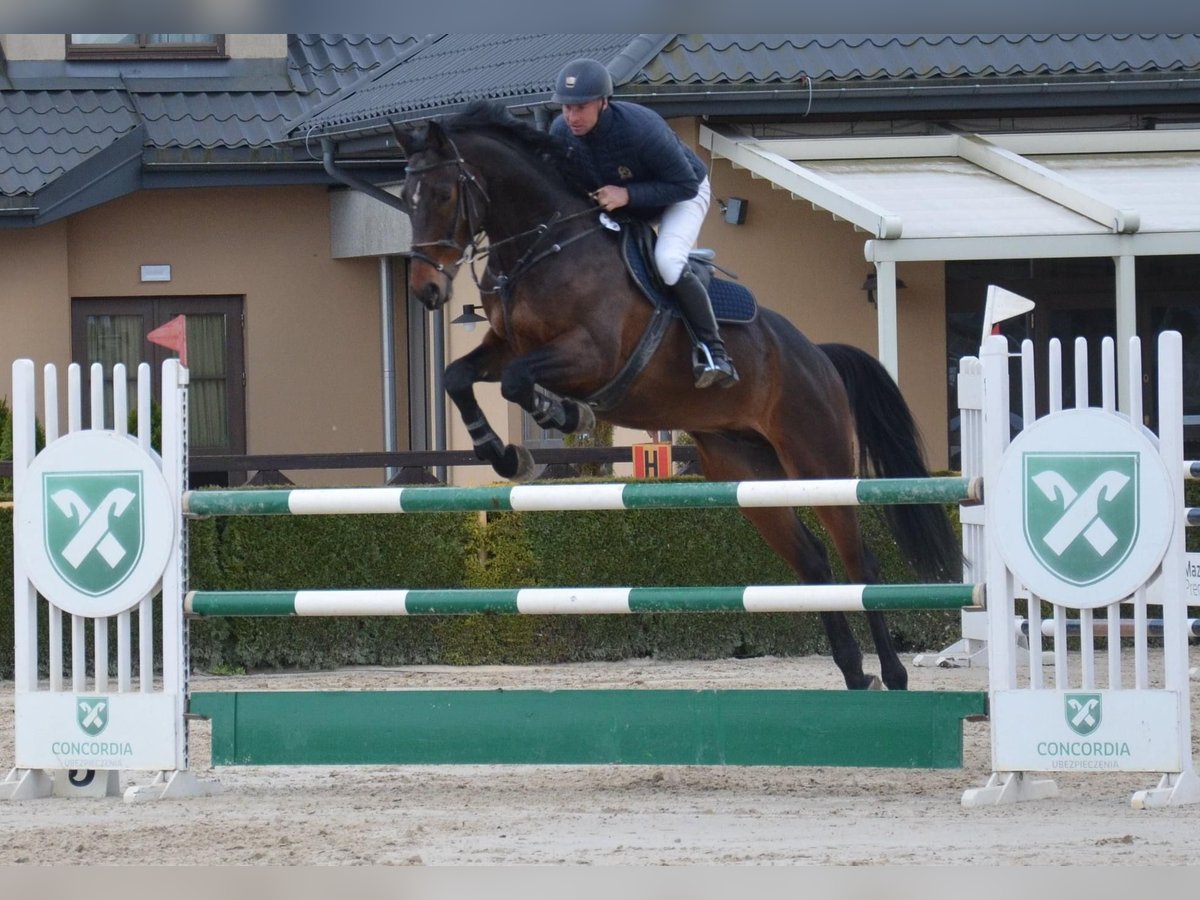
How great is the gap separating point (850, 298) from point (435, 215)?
19.3 feet

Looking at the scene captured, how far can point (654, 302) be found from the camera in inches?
224

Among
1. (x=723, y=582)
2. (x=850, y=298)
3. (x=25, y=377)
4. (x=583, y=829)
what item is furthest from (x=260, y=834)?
(x=850, y=298)

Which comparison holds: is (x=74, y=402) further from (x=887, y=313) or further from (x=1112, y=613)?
(x=887, y=313)

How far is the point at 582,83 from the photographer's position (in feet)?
17.5

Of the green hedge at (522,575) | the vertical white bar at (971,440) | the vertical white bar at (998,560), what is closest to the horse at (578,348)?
the vertical white bar at (971,440)

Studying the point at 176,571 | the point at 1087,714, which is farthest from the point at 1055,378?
the point at 176,571

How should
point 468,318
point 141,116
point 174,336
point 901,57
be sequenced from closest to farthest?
point 174,336
point 468,318
point 901,57
point 141,116

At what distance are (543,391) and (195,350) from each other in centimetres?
804

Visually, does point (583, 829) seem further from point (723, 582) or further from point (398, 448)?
point (398, 448)

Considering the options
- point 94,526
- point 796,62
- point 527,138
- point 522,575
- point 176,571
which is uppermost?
point 796,62

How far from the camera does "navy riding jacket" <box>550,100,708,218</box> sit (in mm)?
5543

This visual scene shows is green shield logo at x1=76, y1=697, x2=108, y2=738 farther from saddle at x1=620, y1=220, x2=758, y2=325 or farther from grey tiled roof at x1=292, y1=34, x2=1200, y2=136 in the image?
grey tiled roof at x1=292, y1=34, x2=1200, y2=136

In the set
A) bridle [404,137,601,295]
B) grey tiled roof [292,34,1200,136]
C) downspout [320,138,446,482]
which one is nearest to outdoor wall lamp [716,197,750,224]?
grey tiled roof [292,34,1200,136]

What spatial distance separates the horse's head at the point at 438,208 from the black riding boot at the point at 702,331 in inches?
28.9
